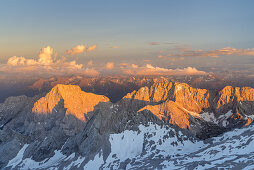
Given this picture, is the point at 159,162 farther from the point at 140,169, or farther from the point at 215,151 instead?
the point at 215,151

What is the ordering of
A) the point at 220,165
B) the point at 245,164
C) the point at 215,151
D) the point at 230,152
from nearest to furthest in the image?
the point at 245,164 < the point at 220,165 < the point at 230,152 < the point at 215,151

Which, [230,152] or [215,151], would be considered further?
[215,151]

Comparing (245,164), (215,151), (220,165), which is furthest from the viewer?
(215,151)

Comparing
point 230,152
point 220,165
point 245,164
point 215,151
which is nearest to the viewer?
point 245,164

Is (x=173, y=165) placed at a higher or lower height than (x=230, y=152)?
lower

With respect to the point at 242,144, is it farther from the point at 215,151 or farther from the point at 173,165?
the point at 173,165

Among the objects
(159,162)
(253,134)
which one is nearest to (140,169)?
(159,162)

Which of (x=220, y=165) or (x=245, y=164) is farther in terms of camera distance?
(x=220, y=165)

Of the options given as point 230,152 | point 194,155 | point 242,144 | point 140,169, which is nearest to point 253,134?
point 242,144

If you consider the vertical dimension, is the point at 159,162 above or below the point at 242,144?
below
